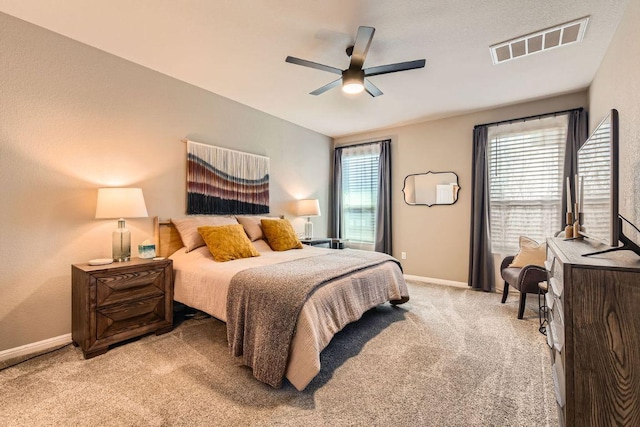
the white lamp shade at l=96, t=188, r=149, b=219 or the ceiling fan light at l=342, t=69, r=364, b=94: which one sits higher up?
the ceiling fan light at l=342, t=69, r=364, b=94

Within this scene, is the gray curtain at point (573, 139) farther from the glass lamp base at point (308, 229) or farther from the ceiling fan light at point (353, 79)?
the glass lamp base at point (308, 229)

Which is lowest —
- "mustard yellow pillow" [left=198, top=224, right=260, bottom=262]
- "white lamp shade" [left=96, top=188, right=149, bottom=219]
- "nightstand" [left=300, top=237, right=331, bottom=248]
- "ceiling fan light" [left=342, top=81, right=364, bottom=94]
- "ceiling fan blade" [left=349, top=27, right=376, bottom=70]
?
"nightstand" [left=300, top=237, right=331, bottom=248]

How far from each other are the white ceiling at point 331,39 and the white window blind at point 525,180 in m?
0.47

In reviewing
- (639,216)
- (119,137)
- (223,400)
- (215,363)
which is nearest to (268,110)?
(119,137)

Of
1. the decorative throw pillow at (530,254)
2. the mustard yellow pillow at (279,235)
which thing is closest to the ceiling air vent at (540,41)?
the decorative throw pillow at (530,254)

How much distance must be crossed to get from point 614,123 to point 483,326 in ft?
6.92

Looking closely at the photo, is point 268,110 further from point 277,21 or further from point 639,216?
point 639,216

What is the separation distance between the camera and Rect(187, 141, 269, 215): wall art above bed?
3.46 metres

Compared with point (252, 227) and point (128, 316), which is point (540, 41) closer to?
point (252, 227)

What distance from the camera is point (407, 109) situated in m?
4.15

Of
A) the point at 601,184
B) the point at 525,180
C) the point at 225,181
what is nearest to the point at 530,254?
the point at 525,180

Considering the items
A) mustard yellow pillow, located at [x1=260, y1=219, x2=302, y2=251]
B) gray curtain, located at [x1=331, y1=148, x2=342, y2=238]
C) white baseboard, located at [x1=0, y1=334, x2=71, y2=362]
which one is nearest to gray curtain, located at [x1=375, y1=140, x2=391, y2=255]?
gray curtain, located at [x1=331, y1=148, x2=342, y2=238]

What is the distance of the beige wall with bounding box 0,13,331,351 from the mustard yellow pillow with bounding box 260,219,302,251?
1.08 metres

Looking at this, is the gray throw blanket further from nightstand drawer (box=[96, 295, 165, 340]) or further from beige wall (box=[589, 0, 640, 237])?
beige wall (box=[589, 0, 640, 237])
